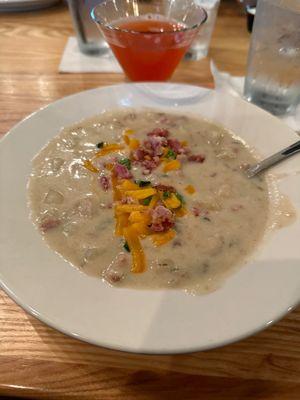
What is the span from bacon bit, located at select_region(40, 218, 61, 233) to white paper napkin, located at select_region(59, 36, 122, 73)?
4.06 feet

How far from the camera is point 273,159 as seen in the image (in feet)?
4.75

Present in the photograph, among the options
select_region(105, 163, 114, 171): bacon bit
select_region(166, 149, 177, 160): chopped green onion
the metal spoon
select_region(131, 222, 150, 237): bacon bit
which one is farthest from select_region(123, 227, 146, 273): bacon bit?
the metal spoon

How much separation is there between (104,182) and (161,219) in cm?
31

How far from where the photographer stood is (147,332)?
894 millimetres

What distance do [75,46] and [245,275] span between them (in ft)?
6.30

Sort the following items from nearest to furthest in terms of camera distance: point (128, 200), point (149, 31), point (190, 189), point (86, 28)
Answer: point (128, 200), point (190, 189), point (149, 31), point (86, 28)

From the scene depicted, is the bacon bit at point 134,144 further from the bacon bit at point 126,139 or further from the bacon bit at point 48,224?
the bacon bit at point 48,224

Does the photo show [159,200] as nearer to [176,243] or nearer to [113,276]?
[176,243]

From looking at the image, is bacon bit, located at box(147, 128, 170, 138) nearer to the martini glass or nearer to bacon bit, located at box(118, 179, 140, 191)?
bacon bit, located at box(118, 179, 140, 191)

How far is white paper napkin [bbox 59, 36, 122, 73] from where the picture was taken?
2.17 metres

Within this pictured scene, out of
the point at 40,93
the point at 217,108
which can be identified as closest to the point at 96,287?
the point at 217,108

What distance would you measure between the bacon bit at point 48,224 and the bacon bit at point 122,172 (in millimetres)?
304

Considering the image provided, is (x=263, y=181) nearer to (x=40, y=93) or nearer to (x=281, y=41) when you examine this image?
(x=281, y=41)

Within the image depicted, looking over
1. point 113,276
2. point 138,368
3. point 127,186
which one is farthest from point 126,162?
point 138,368
